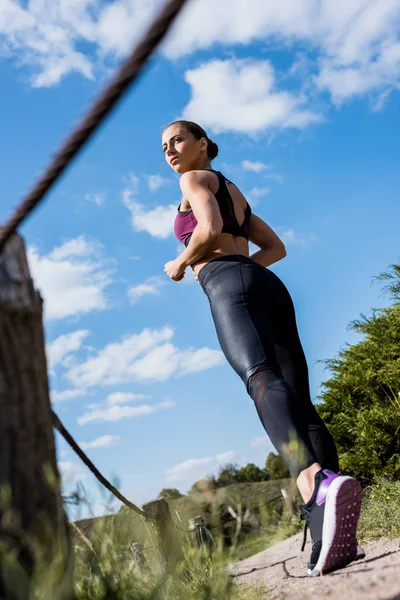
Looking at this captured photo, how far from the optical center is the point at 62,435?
87.8 inches

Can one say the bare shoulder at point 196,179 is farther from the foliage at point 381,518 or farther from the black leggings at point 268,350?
the foliage at point 381,518

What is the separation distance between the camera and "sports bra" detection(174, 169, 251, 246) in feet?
9.98

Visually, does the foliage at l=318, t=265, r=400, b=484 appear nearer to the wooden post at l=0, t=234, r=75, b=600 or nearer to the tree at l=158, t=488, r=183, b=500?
the tree at l=158, t=488, r=183, b=500

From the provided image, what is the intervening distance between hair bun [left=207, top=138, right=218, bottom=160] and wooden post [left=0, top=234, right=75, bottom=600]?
1988mm

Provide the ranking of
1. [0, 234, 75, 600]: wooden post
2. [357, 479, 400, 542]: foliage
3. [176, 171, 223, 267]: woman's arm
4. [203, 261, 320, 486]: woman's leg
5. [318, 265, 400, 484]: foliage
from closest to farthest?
[0, 234, 75, 600]: wooden post → [203, 261, 320, 486]: woman's leg → [176, 171, 223, 267]: woman's arm → [357, 479, 400, 542]: foliage → [318, 265, 400, 484]: foliage

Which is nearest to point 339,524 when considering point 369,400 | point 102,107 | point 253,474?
point 102,107

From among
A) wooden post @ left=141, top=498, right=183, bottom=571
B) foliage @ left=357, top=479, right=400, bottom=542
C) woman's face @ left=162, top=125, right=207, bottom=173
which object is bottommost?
foliage @ left=357, top=479, right=400, bottom=542

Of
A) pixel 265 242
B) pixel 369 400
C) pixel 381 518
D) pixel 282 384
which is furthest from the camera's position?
pixel 369 400

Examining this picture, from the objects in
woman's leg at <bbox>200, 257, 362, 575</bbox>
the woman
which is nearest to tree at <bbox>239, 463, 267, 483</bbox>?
the woman

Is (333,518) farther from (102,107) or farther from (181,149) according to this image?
(181,149)

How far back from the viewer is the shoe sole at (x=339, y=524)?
90.4 inches

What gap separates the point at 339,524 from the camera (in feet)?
7.65

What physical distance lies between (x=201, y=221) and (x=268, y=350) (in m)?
0.64

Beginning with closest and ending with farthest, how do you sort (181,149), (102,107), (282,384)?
(102,107) < (282,384) < (181,149)
